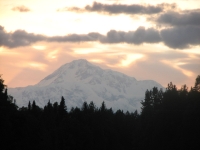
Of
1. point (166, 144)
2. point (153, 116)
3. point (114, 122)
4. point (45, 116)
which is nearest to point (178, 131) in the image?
point (166, 144)

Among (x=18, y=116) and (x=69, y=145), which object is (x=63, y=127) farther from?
(x=18, y=116)

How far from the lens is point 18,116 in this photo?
10962 centimetres

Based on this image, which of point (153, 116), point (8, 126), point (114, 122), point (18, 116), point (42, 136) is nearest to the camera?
point (8, 126)

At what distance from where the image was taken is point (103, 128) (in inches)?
6860

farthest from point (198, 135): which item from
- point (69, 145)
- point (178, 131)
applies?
point (69, 145)

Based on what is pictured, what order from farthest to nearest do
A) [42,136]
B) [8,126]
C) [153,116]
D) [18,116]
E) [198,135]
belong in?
[153,116] < [42,136] < [198,135] < [18,116] < [8,126]

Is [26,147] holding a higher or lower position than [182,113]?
lower

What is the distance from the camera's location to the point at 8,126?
101438 mm

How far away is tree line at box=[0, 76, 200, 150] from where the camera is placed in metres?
110

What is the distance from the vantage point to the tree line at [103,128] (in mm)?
109812

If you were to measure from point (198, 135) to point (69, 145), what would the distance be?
27.2 meters

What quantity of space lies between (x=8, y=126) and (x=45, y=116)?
67.7 meters

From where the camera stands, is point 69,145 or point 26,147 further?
point 69,145

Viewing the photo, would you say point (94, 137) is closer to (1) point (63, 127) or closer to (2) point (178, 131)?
(1) point (63, 127)
